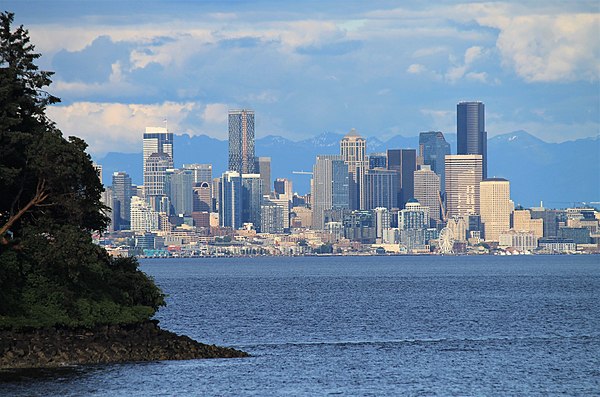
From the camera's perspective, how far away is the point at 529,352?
70000 mm

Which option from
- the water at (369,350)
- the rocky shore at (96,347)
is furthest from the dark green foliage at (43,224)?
the water at (369,350)

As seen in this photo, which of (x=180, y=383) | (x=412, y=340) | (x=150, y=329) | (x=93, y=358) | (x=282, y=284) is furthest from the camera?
(x=282, y=284)

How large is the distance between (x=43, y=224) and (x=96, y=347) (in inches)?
254

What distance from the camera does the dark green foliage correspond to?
6162 cm

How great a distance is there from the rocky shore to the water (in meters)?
1.50

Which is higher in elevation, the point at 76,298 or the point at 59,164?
the point at 59,164

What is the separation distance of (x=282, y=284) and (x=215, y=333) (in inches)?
3645

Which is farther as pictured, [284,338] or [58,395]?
[284,338]

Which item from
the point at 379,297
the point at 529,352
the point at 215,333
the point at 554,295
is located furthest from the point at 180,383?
the point at 554,295

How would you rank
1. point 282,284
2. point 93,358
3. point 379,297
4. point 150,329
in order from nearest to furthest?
1. point 93,358
2. point 150,329
3. point 379,297
4. point 282,284

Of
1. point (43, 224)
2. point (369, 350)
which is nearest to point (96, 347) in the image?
point (43, 224)

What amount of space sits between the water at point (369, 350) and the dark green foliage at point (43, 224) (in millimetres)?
4579

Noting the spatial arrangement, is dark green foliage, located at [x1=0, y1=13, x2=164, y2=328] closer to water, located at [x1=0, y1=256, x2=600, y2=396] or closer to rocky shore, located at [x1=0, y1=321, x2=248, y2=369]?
rocky shore, located at [x1=0, y1=321, x2=248, y2=369]

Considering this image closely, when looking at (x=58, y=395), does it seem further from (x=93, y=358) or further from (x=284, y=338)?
(x=284, y=338)
